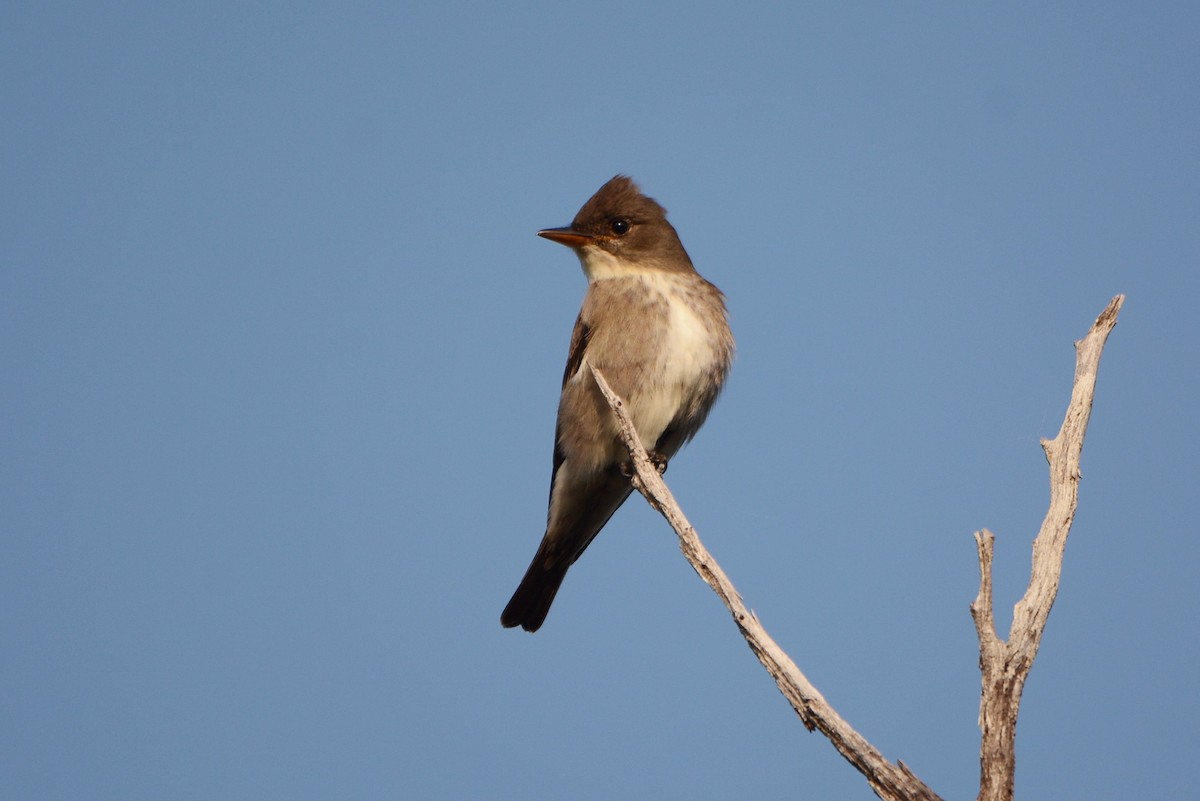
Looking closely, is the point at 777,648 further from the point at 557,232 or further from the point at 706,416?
the point at 557,232

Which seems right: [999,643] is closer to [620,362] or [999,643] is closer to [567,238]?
[620,362]

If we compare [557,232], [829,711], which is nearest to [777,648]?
[829,711]

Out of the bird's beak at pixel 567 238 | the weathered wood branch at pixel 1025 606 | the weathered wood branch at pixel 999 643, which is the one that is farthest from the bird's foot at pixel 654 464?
the weathered wood branch at pixel 1025 606

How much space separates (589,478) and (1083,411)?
9.95ft

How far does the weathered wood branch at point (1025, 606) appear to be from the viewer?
379cm

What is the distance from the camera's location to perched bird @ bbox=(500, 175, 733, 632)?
6461mm

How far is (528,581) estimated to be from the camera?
7.02 meters

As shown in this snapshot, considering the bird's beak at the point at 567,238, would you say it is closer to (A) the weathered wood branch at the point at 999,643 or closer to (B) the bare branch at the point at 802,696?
(B) the bare branch at the point at 802,696

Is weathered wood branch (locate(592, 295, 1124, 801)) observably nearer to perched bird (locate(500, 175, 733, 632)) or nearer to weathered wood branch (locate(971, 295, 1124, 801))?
weathered wood branch (locate(971, 295, 1124, 801))

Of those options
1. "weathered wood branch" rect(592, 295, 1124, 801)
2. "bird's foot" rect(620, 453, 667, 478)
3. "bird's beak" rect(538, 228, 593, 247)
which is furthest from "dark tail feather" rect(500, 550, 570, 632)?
"weathered wood branch" rect(592, 295, 1124, 801)

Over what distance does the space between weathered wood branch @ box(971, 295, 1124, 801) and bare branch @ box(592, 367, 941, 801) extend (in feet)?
0.83

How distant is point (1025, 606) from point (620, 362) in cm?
292

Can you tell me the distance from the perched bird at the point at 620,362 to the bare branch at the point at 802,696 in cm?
144

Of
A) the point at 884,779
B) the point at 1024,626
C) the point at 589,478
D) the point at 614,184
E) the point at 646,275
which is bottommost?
the point at 884,779
